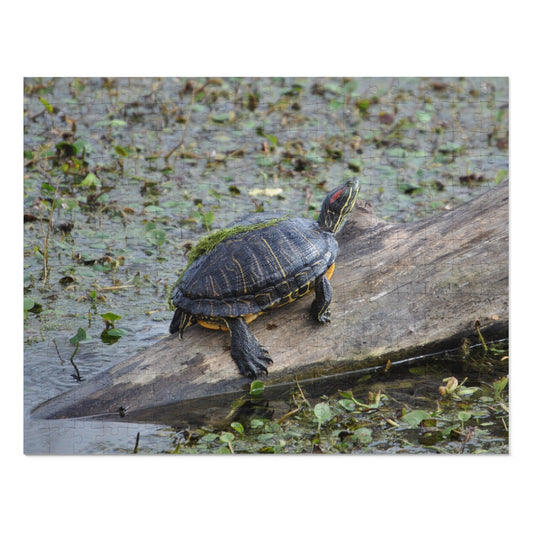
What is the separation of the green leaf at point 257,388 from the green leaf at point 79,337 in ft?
3.94

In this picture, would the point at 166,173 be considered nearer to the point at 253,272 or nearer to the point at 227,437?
the point at 253,272

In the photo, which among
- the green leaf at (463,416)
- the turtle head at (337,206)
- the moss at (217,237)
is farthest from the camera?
the turtle head at (337,206)

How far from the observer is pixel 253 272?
5.20m

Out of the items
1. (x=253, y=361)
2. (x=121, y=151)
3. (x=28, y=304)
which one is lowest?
(x=253, y=361)

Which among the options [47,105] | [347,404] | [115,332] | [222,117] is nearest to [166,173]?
[222,117]

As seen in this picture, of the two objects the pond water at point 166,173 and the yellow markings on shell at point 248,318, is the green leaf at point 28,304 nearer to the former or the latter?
the pond water at point 166,173

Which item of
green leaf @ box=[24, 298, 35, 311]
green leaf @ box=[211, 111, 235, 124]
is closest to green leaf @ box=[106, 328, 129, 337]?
green leaf @ box=[24, 298, 35, 311]

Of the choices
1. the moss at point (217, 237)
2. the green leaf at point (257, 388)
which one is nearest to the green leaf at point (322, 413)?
the green leaf at point (257, 388)

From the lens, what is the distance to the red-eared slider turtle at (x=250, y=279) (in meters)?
5.15

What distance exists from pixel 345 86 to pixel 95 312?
252 cm

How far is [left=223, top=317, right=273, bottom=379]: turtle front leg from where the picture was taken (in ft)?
16.9

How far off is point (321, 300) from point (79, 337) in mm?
1677

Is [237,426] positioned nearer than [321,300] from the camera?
Yes
